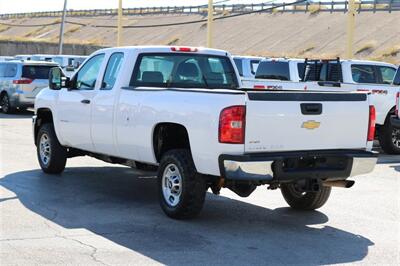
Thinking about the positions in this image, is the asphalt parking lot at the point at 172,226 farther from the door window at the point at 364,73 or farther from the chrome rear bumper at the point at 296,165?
the door window at the point at 364,73

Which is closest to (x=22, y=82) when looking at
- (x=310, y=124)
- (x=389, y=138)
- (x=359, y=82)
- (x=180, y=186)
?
(x=359, y=82)

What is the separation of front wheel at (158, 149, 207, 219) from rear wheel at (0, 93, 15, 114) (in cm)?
1635

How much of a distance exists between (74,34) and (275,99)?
100626mm

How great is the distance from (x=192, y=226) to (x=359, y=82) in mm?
9095

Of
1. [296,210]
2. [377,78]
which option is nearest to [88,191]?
[296,210]

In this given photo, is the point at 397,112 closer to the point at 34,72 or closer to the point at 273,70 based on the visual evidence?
the point at 273,70

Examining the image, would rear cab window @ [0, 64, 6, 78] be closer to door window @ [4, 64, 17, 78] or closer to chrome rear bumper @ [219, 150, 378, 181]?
door window @ [4, 64, 17, 78]

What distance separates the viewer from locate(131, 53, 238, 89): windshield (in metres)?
9.12

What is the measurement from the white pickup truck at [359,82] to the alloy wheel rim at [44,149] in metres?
4.62

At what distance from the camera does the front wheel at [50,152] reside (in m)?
10.7

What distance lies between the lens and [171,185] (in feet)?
26.3

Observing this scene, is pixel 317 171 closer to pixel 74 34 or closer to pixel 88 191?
pixel 88 191

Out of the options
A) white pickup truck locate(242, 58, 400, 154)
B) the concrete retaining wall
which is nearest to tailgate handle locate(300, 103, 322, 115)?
white pickup truck locate(242, 58, 400, 154)

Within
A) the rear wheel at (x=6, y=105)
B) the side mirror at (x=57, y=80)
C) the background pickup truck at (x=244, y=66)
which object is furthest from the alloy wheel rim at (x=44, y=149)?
the rear wheel at (x=6, y=105)
